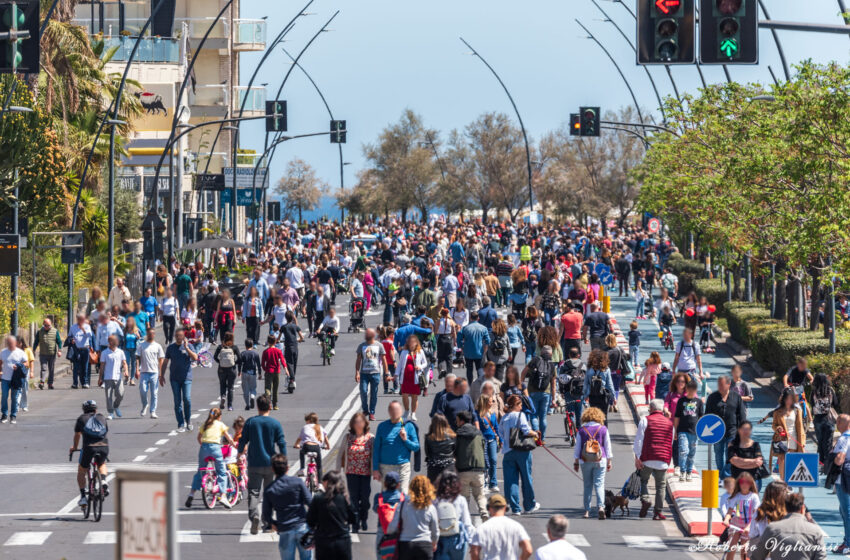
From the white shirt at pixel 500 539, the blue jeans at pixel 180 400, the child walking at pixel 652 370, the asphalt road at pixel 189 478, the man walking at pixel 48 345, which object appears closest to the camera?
the white shirt at pixel 500 539

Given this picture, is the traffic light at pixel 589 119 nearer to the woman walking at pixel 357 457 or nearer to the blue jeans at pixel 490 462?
the blue jeans at pixel 490 462

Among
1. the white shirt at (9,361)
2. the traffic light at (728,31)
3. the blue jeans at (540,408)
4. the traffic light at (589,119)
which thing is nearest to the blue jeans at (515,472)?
the blue jeans at (540,408)

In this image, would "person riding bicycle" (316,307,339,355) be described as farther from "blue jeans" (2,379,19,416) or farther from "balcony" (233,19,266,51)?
"balcony" (233,19,266,51)

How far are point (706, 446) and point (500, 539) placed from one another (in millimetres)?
12377

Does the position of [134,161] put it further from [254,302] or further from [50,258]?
[254,302]

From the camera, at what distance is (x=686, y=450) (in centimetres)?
1991

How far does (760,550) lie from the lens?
12.2 metres

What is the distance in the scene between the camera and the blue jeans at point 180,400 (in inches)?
926

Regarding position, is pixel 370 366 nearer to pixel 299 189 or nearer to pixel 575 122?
pixel 575 122

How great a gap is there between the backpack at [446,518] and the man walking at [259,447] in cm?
342

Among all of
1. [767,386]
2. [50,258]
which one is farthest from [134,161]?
[767,386]

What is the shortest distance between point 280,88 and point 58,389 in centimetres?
3982

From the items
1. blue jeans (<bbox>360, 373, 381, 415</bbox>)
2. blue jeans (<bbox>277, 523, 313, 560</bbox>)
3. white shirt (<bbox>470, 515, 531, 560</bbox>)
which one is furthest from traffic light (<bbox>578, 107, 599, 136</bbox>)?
white shirt (<bbox>470, 515, 531, 560</bbox>)

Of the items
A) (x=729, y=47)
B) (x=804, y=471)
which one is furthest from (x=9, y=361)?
(x=729, y=47)
